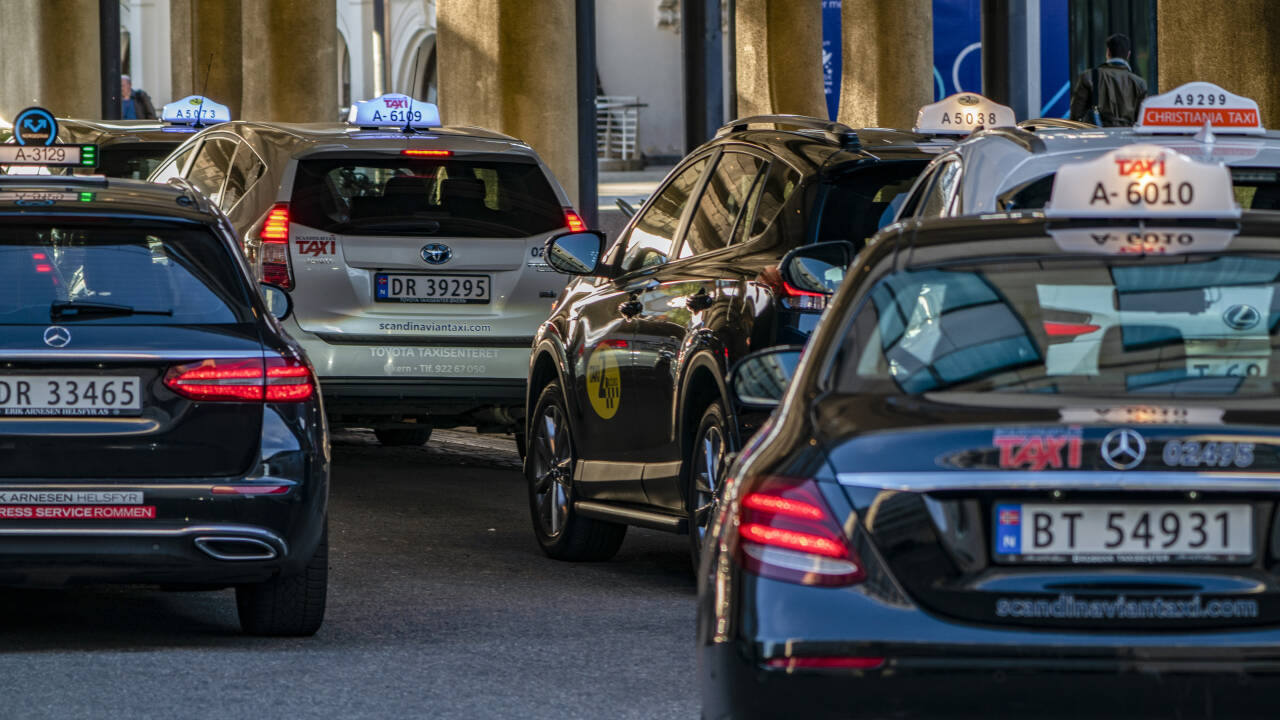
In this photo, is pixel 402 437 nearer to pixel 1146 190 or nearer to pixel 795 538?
pixel 1146 190

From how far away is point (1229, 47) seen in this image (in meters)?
14.6

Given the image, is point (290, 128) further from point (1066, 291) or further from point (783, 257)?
point (1066, 291)

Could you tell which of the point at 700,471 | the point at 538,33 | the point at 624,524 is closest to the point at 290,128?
the point at 624,524

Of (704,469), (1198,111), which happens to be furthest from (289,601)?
(1198,111)

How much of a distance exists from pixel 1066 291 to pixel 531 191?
278 inches

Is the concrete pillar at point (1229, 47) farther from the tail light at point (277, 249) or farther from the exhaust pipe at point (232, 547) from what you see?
the exhaust pipe at point (232, 547)

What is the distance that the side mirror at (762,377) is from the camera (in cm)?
557

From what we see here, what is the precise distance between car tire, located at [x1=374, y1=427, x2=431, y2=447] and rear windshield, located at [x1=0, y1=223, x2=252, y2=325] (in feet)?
24.3

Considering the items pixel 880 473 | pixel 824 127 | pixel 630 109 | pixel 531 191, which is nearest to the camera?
pixel 880 473

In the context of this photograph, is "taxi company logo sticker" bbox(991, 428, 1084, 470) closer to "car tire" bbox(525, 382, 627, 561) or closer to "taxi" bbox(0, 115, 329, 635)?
"taxi" bbox(0, 115, 329, 635)

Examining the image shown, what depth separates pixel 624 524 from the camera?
31.3 ft

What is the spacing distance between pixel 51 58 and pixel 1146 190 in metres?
26.8

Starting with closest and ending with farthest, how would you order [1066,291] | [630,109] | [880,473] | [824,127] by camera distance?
[880,473]
[1066,291]
[824,127]
[630,109]

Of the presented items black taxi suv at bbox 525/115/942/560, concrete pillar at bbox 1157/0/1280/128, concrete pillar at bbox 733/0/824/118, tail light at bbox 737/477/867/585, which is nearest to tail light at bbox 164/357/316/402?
black taxi suv at bbox 525/115/942/560
